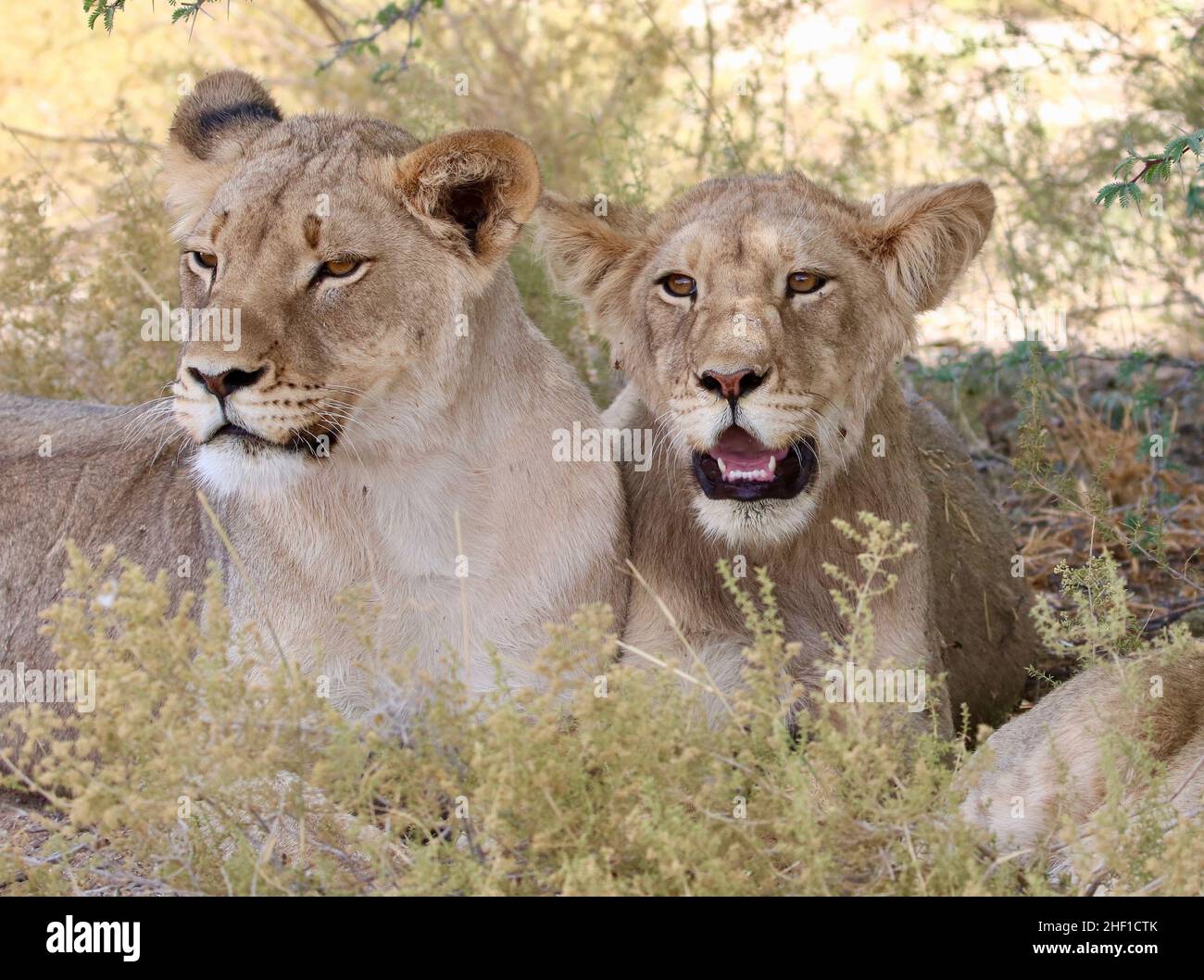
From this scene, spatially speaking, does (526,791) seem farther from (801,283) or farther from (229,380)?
(801,283)

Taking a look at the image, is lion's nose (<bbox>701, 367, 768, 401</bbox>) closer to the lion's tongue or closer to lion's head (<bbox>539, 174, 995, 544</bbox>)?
lion's head (<bbox>539, 174, 995, 544</bbox>)

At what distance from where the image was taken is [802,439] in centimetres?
382

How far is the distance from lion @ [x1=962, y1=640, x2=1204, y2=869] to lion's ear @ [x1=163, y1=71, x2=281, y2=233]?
7.33ft

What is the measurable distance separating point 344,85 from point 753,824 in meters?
6.72

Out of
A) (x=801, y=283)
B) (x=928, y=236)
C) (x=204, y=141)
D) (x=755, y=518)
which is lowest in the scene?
(x=755, y=518)

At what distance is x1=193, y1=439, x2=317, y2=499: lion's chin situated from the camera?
136 inches

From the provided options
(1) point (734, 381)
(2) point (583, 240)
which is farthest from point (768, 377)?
(2) point (583, 240)

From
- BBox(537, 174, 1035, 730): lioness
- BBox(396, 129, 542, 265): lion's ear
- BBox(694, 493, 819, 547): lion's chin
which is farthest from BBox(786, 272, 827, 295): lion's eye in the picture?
BBox(396, 129, 542, 265): lion's ear

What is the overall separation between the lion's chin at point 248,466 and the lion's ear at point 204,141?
2.50ft

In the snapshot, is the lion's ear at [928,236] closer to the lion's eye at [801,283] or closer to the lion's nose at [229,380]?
the lion's eye at [801,283]

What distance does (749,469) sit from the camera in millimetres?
3830

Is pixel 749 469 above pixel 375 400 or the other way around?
the other way around

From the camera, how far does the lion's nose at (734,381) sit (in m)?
3.65

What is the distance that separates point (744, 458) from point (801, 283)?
47cm
